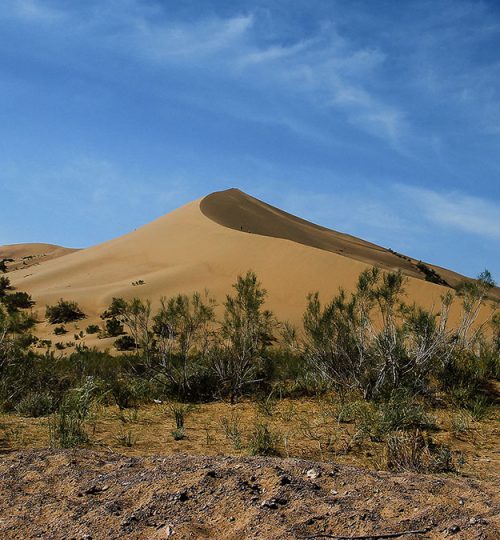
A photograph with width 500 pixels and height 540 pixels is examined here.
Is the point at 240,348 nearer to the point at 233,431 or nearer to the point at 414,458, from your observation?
the point at 233,431

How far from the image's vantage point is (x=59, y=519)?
414 cm

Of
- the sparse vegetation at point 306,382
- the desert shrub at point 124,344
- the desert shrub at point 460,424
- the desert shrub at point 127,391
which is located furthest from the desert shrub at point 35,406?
the desert shrub at point 124,344

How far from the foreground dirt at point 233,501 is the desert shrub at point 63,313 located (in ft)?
79.1

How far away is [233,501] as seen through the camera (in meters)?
4.23

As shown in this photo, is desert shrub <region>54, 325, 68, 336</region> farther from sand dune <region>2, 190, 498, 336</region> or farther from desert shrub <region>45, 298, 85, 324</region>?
sand dune <region>2, 190, 498, 336</region>

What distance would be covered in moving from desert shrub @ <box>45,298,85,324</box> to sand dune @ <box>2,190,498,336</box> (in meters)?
0.61

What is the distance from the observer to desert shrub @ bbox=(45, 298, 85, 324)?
2848 centimetres

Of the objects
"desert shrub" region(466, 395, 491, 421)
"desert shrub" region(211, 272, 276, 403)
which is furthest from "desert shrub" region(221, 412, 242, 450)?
"desert shrub" region(466, 395, 491, 421)

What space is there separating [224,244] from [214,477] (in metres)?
38.3

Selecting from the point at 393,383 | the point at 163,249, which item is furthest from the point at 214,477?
the point at 163,249

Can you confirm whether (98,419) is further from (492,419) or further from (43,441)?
(492,419)

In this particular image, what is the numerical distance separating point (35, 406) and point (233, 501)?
5674 mm

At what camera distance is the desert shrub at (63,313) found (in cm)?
2848

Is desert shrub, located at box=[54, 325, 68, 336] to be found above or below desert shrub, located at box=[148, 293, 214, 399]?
below
